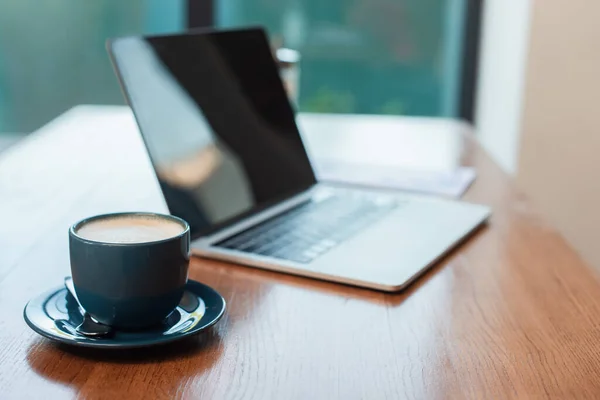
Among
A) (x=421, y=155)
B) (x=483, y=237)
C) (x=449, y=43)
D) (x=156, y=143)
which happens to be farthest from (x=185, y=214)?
(x=449, y=43)

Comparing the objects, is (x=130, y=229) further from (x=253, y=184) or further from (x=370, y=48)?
(x=370, y=48)

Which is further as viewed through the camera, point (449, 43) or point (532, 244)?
point (449, 43)

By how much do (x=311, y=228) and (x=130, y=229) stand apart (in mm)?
311

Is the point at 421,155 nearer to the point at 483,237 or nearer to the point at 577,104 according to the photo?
the point at 483,237

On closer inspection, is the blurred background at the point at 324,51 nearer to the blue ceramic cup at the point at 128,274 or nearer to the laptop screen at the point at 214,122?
the laptop screen at the point at 214,122

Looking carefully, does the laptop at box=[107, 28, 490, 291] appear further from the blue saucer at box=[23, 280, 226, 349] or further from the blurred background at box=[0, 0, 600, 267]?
the blurred background at box=[0, 0, 600, 267]

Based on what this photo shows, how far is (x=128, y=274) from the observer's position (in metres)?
0.60

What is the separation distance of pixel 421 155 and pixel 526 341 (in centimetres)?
81

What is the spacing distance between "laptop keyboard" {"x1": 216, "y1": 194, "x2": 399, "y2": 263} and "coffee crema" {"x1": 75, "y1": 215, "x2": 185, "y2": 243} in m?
0.19

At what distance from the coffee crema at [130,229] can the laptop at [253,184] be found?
17 centimetres

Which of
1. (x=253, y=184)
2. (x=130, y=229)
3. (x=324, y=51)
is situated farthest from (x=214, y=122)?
(x=324, y=51)

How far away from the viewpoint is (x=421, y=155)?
1.44 meters

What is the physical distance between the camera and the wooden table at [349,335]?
22.4 inches

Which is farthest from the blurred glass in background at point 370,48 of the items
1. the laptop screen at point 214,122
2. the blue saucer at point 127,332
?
the blue saucer at point 127,332
